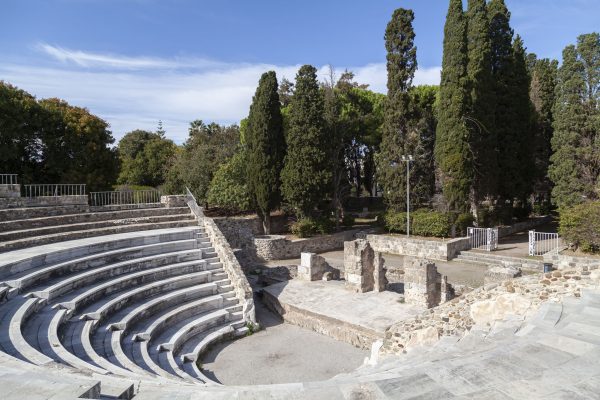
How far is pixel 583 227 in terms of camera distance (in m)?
16.5

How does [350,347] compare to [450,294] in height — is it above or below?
below

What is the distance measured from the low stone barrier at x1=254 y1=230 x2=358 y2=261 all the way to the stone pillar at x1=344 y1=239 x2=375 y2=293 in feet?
25.3

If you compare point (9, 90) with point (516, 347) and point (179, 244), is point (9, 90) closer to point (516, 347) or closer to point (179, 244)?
point (179, 244)

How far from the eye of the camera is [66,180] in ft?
68.0

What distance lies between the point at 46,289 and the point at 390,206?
1823 cm

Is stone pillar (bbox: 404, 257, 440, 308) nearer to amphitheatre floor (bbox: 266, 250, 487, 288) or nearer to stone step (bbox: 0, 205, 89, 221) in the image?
amphitheatre floor (bbox: 266, 250, 487, 288)

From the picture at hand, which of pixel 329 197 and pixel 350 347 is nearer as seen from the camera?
pixel 350 347

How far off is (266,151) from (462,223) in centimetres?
1130

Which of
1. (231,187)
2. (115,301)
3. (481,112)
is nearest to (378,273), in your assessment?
(115,301)

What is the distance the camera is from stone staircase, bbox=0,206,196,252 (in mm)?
12641

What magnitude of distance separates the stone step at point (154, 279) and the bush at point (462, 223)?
13.7 m

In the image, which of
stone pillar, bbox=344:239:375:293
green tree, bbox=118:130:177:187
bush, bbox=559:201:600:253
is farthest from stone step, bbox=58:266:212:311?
green tree, bbox=118:130:177:187

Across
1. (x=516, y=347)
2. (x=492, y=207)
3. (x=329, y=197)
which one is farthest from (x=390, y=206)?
(x=516, y=347)

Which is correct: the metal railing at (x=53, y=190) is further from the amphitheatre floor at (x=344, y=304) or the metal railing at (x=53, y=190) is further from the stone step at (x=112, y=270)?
the amphitheatre floor at (x=344, y=304)
